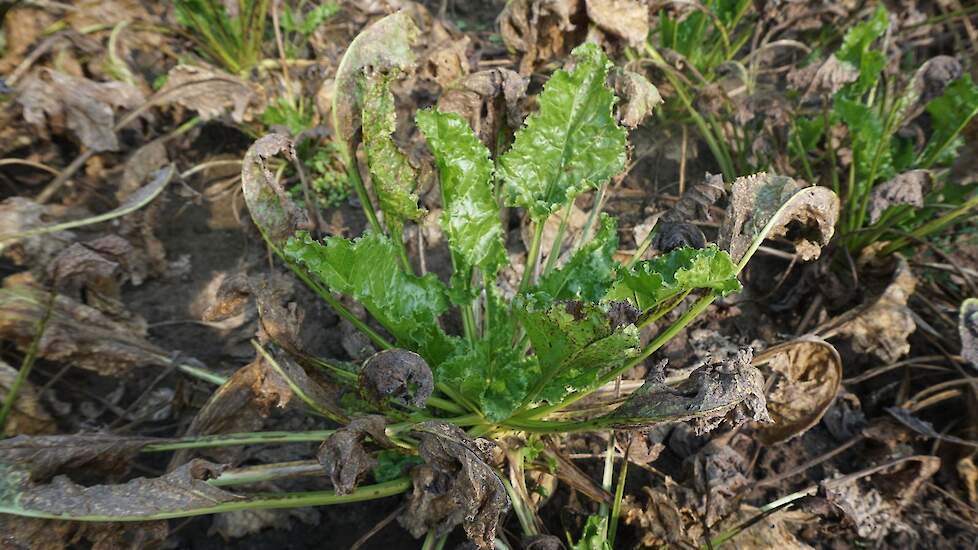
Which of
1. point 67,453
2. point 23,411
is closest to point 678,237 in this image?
point 67,453

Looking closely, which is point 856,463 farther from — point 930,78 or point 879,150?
point 930,78

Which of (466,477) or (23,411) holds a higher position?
(466,477)

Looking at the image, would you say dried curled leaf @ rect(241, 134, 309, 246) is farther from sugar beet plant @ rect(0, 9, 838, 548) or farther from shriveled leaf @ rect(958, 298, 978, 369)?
shriveled leaf @ rect(958, 298, 978, 369)

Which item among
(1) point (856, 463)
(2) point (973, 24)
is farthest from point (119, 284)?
(2) point (973, 24)

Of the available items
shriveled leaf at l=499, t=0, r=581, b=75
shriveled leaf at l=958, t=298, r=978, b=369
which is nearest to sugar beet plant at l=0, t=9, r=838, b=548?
shriveled leaf at l=499, t=0, r=581, b=75

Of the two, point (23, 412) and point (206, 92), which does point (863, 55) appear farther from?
point (23, 412)

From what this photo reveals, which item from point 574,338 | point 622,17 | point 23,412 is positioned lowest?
point 23,412
